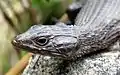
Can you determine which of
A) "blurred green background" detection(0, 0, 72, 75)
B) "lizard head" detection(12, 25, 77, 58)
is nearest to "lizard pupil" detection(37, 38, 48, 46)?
"lizard head" detection(12, 25, 77, 58)

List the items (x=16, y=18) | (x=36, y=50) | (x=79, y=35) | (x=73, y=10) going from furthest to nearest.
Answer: (x=16, y=18), (x=73, y=10), (x=79, y=35), (x=36, y=50)

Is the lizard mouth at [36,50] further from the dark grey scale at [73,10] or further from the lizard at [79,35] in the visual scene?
the dark grey scale at [73,10]

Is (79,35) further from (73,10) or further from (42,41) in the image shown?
(73,10)

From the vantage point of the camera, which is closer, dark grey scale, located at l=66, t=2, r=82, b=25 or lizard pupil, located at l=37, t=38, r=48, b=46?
lizard pupil, located at l=37, t=38, r=48, b=46

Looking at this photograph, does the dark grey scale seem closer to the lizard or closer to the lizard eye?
the lizard

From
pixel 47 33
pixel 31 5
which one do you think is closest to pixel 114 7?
pixel 47 33

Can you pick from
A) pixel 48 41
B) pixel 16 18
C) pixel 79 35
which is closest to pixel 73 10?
pixel 16 18

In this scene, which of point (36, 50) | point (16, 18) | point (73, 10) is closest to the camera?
point (36, 50)
